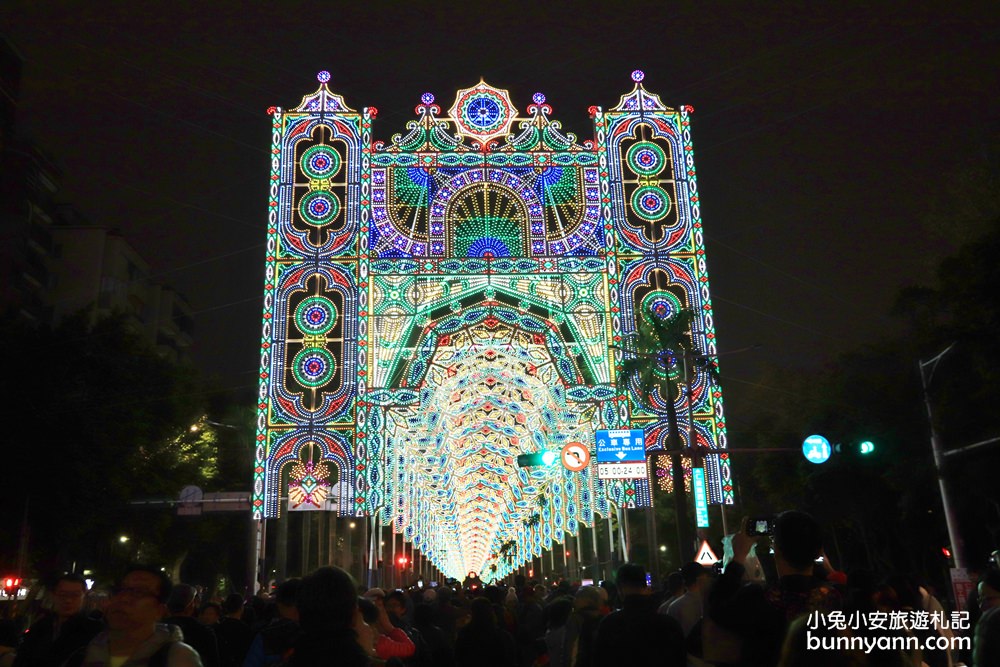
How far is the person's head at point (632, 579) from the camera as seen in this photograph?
22.9ft

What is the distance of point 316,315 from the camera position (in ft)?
116

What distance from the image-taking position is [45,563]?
127ft

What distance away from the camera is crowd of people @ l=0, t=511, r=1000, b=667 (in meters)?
4.50

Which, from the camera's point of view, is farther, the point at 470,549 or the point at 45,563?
the point at 470,549

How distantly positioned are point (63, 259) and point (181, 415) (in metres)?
24.0

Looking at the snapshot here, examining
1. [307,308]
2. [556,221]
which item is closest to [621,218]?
[556,221]

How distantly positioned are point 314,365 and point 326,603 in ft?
101

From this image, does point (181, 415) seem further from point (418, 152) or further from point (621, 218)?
point (621, 218)

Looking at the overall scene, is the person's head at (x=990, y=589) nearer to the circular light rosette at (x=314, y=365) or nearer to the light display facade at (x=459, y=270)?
the light display facade at (x=459, y=270)

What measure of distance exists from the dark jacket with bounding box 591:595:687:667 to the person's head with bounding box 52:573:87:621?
375 centimetres

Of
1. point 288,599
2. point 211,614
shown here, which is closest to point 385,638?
point 288,599

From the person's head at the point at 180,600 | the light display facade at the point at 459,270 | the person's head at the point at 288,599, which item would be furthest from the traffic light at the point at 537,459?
the person's head at the point at 288,599

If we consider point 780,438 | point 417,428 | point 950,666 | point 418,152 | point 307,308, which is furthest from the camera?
point 780,438

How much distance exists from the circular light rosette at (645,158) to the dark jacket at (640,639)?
106 feet
